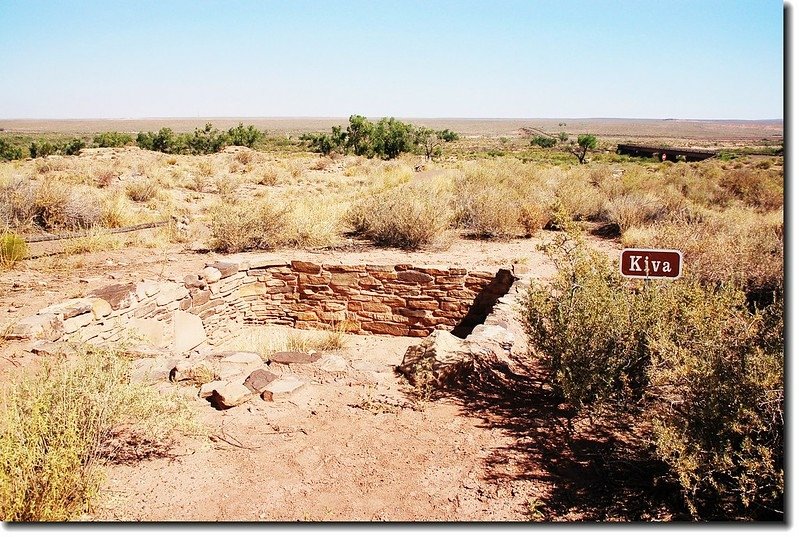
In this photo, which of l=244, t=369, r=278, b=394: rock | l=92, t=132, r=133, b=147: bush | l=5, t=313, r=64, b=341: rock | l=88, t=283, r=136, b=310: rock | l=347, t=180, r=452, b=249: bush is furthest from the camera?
l=92, t=132, r=133, b=147: bush

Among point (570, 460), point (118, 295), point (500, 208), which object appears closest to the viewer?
point (570, 460)

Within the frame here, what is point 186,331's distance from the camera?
22.9 feet

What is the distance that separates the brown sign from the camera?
3309mm

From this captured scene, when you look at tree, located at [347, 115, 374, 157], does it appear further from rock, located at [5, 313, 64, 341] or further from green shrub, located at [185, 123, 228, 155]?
rock, located at [5, 313, 64, 341]

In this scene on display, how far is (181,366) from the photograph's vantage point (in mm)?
4832

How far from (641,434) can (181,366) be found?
12.2ft

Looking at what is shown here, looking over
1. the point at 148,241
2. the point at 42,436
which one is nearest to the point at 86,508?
the point at 42,436

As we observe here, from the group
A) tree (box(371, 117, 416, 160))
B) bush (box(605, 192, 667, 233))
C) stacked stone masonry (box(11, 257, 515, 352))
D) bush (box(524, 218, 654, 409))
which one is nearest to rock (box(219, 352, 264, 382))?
stacked stone masonry (box(11, 257, 515, 352))

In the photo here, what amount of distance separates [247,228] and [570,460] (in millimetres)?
7116

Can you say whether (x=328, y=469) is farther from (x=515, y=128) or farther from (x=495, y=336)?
(x=515, y=128)

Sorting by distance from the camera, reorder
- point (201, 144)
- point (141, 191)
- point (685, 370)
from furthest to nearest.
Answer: point (201, 144)
point (141, 191)
point (685, 370)

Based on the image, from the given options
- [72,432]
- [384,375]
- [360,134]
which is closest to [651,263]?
[384,375]

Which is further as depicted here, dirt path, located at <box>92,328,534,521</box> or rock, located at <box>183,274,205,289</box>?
rock, located at <box>183,274,205,289</box>

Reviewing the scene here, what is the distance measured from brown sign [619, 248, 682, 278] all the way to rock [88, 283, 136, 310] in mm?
5258
